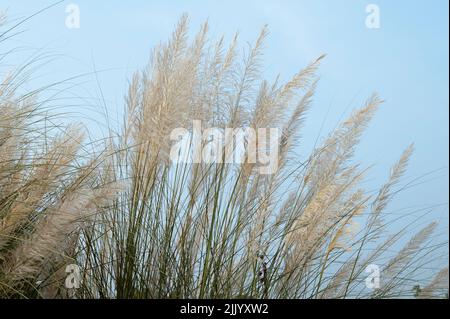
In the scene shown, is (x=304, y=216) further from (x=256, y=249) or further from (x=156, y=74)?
(x=156, y=74)

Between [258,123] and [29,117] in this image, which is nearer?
[258,123]

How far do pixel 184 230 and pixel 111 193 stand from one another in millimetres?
499

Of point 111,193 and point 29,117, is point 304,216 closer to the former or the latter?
point 111,193

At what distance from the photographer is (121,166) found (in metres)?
2.55

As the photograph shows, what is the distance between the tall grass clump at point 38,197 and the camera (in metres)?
1.97

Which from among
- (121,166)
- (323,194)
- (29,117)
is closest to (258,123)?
(323,194)

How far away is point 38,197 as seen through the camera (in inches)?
84.1

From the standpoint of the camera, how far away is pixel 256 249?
2412 millimetres

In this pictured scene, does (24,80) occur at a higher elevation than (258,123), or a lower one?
higher

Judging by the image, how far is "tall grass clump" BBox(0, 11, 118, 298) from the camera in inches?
77.7
